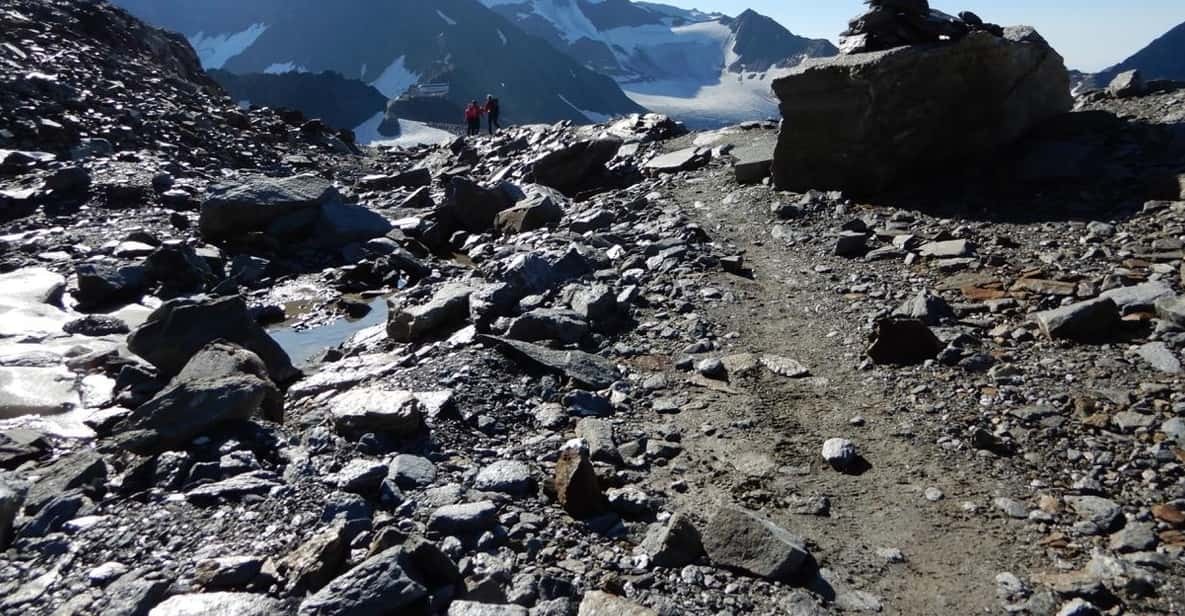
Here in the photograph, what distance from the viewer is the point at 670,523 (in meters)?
3.72

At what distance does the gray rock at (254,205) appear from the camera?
11.8 metres

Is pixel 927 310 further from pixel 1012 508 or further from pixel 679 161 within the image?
pixel 679 161

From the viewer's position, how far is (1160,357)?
5043 millimetres

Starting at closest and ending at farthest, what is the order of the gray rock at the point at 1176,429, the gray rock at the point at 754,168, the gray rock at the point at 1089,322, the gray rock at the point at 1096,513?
1. the gray rock at the point at 1096,513
2. the gray rock at the point at 1176,429
3. the gray rock at the point at 1089,322
4. the gray rock at the point at 754,168

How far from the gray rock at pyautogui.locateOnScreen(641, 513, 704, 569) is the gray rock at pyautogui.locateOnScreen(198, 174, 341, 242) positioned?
1017cm

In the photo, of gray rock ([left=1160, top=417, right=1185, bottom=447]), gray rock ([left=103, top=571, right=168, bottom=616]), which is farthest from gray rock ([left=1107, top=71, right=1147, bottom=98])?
gray rock ([left=103, top=571, right=168, bottom=616])

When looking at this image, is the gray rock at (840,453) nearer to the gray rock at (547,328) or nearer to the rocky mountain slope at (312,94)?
the gray rock at (547,328)

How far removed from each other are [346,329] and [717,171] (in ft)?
22.0

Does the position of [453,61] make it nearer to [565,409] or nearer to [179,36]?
[179,36]

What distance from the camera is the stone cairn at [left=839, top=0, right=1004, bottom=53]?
9469 mm

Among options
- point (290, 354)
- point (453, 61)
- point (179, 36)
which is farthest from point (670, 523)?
point (453, 61)

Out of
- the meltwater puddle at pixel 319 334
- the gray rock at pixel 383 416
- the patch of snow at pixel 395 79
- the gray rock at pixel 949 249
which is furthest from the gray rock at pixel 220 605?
the patch of snow at pixel 395 79

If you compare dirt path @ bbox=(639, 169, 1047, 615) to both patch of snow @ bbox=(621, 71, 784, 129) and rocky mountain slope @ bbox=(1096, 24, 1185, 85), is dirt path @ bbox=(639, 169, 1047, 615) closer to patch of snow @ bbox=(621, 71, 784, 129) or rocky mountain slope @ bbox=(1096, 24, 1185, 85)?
rocky mountain slope @ bbox=(1096, 24, 1185, 85)

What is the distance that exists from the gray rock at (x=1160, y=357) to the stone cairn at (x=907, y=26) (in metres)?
5.42
